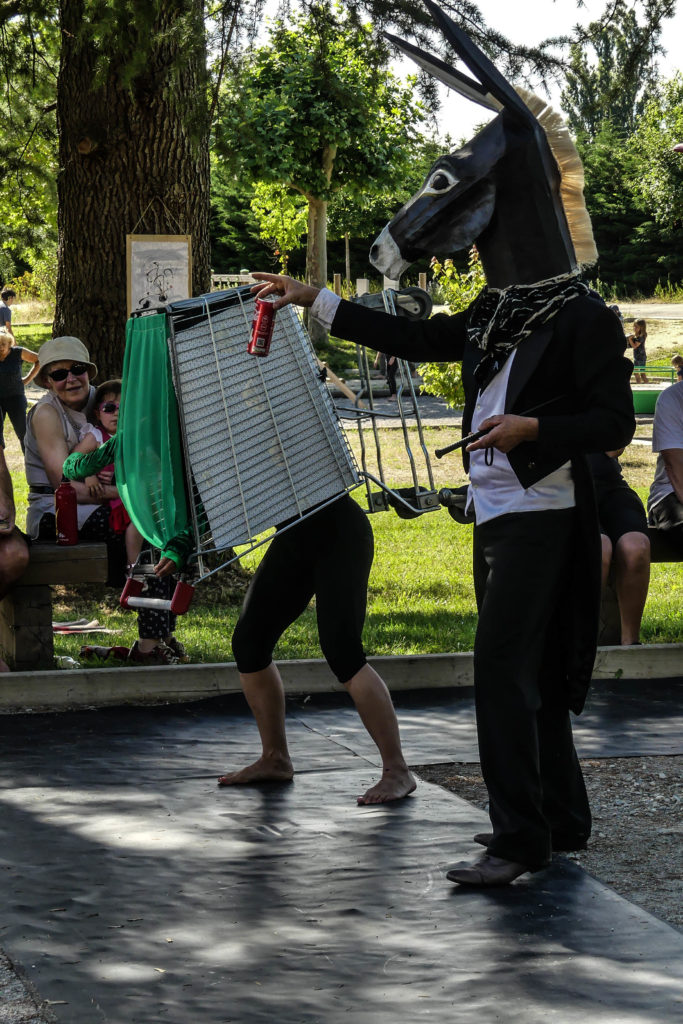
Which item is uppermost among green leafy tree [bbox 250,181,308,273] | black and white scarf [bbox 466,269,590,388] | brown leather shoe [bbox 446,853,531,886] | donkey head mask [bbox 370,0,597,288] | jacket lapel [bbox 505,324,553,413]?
green leafy tree [bbox 250,181,308,273]

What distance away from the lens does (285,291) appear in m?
4.61

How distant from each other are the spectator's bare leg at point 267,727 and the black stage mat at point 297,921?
170 millimetres

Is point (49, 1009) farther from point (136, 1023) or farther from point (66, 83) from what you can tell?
point (66, 83)

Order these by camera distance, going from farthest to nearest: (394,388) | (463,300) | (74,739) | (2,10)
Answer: (463,300) < (2,10) < (74,739) < (394,388)

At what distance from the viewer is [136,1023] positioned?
10.7 feet

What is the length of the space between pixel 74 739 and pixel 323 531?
1.66 metres

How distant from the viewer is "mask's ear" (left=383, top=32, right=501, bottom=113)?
4301 millimetres

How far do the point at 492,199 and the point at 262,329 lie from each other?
827 millimetres

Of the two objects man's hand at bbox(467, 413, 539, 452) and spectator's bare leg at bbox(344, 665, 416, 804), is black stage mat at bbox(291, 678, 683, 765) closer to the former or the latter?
spectator's bare leg at bbox(344, 665, 416, 804)

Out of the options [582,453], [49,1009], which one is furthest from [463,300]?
[49,1009]

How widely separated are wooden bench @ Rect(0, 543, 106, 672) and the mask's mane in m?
3.24

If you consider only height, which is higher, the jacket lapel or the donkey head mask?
the donkey head mask

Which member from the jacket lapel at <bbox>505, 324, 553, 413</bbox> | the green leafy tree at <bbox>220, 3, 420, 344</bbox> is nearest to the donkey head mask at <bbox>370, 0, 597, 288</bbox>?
the jacket lapel at <bbox>505, 324, 553, 413</bbox>

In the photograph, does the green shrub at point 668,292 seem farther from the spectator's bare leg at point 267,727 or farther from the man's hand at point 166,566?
the man's hand at point 166,566
